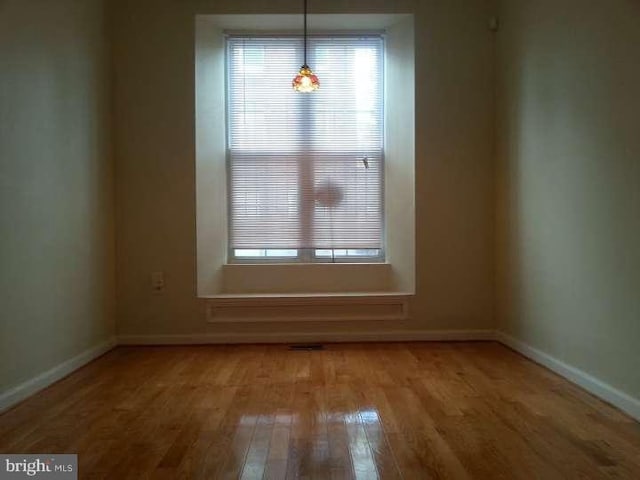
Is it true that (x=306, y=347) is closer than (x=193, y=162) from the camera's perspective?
Yes

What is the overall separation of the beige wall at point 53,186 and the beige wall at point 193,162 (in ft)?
0.68

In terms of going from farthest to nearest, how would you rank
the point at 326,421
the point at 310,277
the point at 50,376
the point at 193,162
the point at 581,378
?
the point at 310,277 → the point at 193,162 → the point at 50,376 → the point at 581,378 → the point at 326,421

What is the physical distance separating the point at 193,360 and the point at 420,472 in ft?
7.40

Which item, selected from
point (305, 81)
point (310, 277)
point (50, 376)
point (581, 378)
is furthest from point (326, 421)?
point (305, 81)

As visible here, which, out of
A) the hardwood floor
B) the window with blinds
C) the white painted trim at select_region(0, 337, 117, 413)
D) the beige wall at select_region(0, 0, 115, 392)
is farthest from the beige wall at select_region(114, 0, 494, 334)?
the hardwood floor

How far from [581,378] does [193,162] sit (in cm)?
320

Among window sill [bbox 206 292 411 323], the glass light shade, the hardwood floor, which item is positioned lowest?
the hardwood floor

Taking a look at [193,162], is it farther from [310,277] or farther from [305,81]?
[310,277]

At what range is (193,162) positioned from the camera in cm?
438

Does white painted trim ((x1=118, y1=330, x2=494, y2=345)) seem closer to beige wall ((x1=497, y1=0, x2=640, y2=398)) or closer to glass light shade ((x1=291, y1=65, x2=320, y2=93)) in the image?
beige wall ((x1=497, y1=0, x2=640, y2=398))

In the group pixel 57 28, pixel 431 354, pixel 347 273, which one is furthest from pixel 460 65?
pixel 57 28

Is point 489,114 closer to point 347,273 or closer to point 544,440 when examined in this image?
point 347,273

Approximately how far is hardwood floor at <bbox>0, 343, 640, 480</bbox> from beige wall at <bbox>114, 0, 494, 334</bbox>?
2.08ft

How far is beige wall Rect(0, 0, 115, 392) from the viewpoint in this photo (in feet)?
9.61
